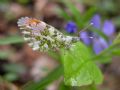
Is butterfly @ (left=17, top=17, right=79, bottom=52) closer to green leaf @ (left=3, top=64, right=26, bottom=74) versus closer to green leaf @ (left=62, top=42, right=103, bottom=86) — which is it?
green leaf @ (left=62, top=42, right=103, bottom=86)

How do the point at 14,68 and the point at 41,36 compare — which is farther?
the point at 14,68

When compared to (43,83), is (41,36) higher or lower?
higher

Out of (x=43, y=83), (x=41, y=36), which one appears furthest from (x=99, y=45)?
(x=41, y=36)

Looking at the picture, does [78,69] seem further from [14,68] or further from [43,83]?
[14,68]

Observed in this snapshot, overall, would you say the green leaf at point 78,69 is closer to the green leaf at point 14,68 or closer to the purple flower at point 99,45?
the purple flower at point 99,45

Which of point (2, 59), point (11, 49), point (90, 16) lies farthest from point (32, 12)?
point (90, 16)

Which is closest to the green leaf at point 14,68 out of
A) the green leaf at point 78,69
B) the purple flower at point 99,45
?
the purple flower at point 99,45

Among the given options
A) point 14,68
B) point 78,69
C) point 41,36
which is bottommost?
point 14,68
